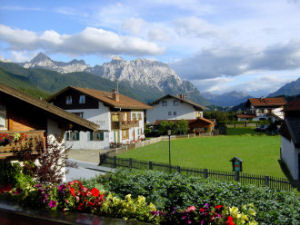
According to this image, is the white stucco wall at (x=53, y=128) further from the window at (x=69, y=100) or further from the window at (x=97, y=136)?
the window at (x=69, y=100)

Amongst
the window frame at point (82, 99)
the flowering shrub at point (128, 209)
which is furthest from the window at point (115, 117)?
the flowering shrub at point (128, 209)

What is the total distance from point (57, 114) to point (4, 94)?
7.34 ft

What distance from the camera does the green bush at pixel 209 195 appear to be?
571cm

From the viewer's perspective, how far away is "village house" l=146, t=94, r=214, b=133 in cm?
5103

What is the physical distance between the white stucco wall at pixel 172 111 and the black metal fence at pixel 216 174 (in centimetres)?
3236

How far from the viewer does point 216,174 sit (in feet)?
47.9

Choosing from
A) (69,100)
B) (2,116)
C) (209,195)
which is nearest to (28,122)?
(2,116)

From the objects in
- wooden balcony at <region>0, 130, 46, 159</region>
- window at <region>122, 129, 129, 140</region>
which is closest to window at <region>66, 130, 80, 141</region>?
window at <region>122, 129, 129, 140</region>

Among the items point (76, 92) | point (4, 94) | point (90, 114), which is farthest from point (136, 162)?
point (76, 92)

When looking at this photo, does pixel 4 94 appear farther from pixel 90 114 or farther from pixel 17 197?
pixel 90 114

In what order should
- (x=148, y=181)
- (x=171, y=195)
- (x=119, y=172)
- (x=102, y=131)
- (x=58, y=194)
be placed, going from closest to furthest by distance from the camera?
(x=58, y=194), (x=171, y=195), (x=148, y=181), (x=119, y=172), (x=102, y=131)

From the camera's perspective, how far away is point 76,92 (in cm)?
3503

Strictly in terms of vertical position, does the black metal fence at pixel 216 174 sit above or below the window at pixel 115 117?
below

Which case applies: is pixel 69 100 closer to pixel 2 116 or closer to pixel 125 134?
pixel 125 134
